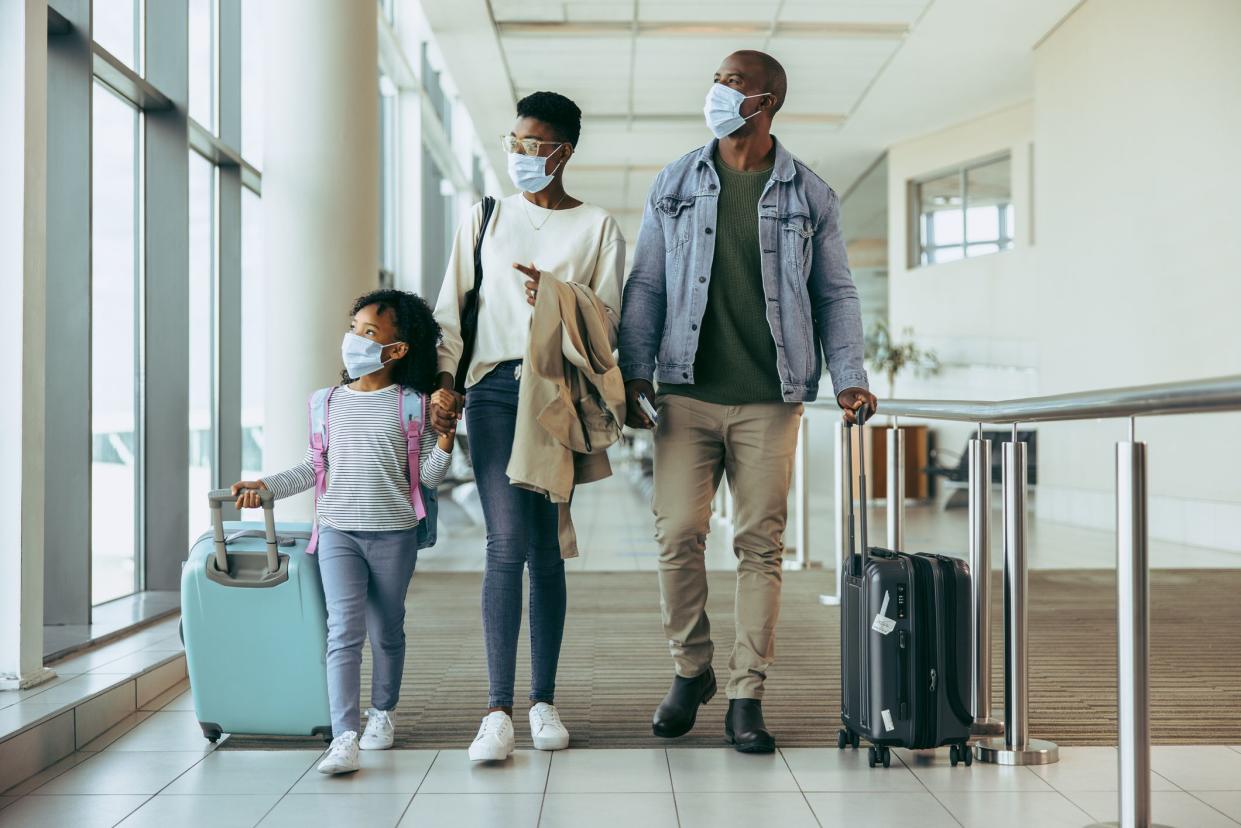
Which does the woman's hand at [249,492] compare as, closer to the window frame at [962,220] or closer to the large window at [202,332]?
the large window at [202,332]

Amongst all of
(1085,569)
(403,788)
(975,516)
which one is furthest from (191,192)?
(1085,569)

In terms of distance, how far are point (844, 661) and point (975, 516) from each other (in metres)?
0.50

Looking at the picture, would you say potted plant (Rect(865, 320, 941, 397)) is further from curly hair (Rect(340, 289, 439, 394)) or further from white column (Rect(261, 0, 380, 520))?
curly hair (Rect(340, 289, 439, 394))

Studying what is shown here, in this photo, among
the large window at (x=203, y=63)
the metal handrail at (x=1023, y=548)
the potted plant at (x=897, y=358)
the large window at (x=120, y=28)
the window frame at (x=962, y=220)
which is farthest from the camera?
the potted plant at (x=897, y=358)

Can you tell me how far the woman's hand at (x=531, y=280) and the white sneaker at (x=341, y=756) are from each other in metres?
1.09

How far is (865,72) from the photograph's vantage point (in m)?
10.5

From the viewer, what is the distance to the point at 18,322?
2.79m

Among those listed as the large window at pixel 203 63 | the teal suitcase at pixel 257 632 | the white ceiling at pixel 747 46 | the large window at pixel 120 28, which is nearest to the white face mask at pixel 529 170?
the teal suitcase at pixel 257 632

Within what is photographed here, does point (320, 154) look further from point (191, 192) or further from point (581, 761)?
point (581, 761)

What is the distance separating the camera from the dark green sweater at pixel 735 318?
2693 millimetres

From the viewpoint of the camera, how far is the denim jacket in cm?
267

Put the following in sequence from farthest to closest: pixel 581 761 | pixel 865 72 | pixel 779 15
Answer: pixel 865 72 < pixel 779 15 < pixel 581 761

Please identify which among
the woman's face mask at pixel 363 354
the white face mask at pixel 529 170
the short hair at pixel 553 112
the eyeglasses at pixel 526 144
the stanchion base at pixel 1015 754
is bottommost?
the stanchion base at pixel 1015 754

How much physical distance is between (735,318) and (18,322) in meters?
1.83
